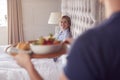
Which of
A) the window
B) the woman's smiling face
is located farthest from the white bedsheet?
the window

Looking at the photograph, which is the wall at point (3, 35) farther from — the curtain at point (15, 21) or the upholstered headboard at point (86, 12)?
the upholstered headboard at point (86, 12)

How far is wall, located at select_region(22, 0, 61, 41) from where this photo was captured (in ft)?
17.2

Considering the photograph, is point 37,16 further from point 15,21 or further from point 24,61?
point 24,61

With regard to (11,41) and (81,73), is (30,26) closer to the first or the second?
(11,41)

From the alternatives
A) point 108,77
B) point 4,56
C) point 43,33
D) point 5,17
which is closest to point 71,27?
point 4,56

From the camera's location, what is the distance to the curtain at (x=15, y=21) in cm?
504

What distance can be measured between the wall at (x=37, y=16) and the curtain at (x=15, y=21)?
137mm

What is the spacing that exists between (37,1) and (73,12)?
1923 mm

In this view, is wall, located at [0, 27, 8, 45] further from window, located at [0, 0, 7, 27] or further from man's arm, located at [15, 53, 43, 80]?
man's arm, located at [15, 53, 43, 80]

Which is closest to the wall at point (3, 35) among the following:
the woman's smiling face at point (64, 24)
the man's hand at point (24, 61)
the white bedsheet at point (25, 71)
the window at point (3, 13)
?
the window at point (3, 13)

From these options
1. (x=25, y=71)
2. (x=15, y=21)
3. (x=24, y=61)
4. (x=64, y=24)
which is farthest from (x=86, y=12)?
(x=15, y=21)

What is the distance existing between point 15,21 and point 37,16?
525mm

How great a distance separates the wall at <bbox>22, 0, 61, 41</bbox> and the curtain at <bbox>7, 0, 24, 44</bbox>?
137mm

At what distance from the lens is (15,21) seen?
5090 mm
